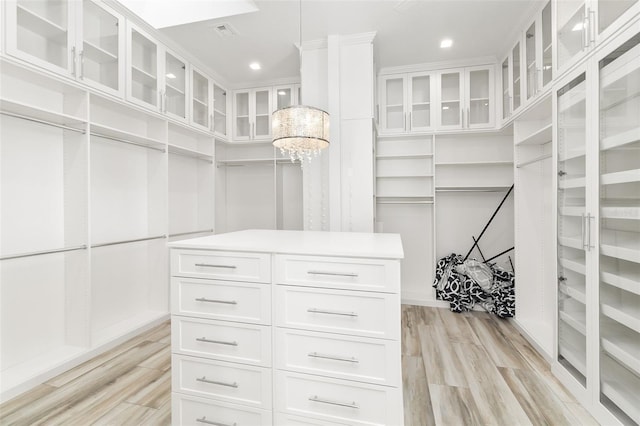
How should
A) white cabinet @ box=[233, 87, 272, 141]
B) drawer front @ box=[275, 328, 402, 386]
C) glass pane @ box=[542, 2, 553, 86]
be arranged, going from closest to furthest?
1. drawer front @ box=[275, 328, 402, 386]
2. glass pane @ box=[542, 2, 553, 86]
3. white cabinet @ box=[233, 87, 272, 141]

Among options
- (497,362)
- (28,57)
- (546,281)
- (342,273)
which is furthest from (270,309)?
(546,281)

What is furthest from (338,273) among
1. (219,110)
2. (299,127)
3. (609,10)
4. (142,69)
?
(219,110)

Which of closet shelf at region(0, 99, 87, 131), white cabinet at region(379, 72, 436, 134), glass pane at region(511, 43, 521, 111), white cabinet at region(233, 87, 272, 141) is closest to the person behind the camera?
closet shelf at region(0, 99, 87, 131)

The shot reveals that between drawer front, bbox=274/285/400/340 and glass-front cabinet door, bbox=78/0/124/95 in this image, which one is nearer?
drawer front, bbox=274/285/400/340

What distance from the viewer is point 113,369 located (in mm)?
2250

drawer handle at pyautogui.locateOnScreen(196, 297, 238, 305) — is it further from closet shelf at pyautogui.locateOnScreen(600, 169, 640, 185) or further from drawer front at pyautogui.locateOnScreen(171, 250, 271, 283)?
closet shelf at pyautogui.locateOnScreen(600, 169, 640, 185)

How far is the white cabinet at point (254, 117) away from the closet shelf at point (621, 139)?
3.29 metres

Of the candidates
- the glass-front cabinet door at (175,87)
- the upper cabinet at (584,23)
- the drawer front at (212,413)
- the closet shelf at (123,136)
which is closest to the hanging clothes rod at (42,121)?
the closet shelf at (123,136)

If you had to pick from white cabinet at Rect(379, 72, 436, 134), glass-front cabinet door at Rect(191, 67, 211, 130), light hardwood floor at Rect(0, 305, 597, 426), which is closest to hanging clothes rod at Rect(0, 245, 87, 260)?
light hardwood floor at Rect(0, 305, 597, 426)

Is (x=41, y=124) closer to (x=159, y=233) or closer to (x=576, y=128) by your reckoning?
(x=159, y=233)

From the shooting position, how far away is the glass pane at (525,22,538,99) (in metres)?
2.53

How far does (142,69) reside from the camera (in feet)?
9.21

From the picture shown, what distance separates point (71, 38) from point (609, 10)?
129 inches

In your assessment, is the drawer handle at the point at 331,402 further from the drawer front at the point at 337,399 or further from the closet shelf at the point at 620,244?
the closet shelf at the point at 620,244
